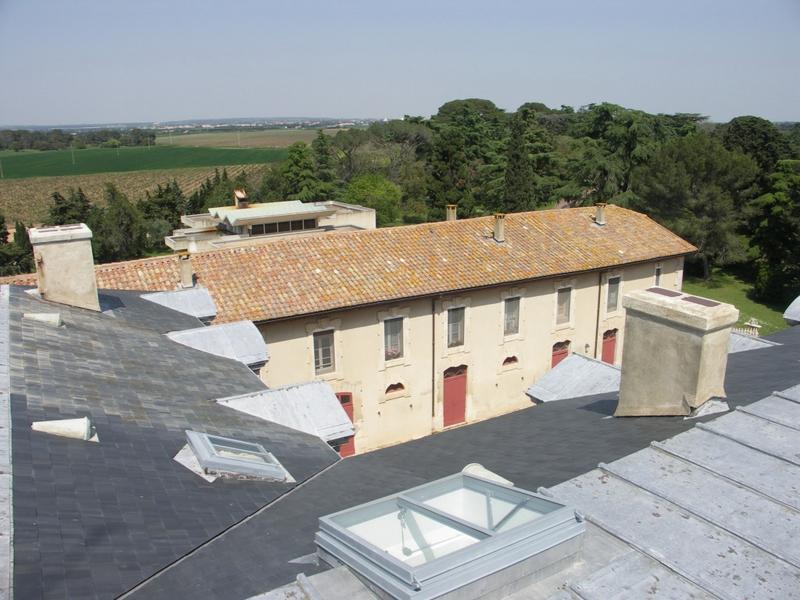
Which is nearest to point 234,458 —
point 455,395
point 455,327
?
point 455,327

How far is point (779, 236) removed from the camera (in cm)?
3859

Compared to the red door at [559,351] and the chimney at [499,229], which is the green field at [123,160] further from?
the red door at [559,351]

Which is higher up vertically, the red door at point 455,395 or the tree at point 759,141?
the tree at point 759,141

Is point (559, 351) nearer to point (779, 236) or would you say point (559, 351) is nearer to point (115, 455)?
point (115, 455)

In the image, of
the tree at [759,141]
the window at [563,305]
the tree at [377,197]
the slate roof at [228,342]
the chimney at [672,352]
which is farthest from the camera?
the tree at [759,141]

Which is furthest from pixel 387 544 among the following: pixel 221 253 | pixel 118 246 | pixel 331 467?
pixel 118 246

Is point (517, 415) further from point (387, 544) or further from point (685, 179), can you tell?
point (685, 179)

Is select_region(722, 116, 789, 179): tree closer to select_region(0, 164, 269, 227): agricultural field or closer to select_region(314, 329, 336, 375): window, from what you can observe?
select_region(314, 329, 336, 375): window

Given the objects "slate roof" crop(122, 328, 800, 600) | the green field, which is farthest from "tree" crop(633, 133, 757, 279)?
the green field

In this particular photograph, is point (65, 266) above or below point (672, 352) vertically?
above

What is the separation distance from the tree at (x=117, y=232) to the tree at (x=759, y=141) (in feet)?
144

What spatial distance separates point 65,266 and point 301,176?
37.6m

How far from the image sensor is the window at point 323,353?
17812 mm

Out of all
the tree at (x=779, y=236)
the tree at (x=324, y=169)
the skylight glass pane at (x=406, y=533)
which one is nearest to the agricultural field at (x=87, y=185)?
the tree at (x=324, y=169)
